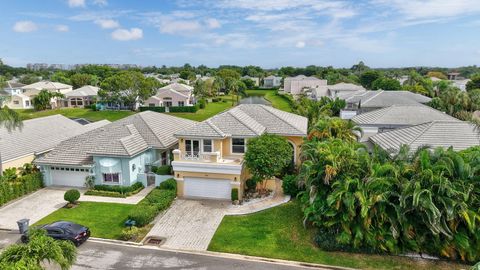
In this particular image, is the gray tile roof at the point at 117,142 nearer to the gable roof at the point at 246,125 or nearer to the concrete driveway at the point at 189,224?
the gable roof at the point at 246,125

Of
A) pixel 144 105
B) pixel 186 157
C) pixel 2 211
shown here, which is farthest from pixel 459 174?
pixel 144 105

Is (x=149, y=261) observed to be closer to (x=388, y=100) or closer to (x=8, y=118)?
(x=8, y=118)

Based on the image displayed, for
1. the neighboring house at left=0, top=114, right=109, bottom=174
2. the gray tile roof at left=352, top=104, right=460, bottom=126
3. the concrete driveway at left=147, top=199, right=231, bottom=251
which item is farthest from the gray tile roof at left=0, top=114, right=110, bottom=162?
the gray tile roof at left=352, top=104, right=460, bottom=126

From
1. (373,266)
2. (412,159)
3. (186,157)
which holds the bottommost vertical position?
(373,266)

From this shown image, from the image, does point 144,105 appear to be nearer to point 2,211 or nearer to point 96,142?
point 96,142

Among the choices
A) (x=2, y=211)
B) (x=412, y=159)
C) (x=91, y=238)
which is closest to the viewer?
(x=412, y=159)
